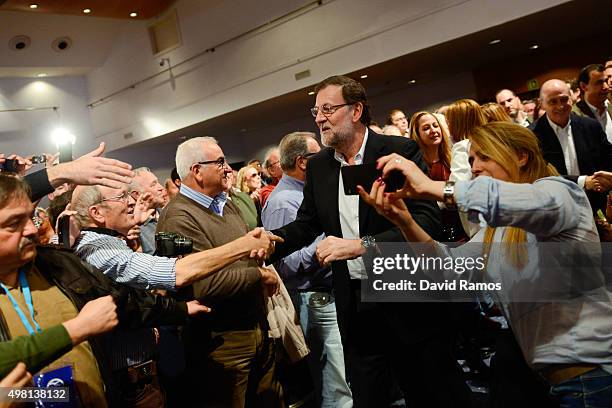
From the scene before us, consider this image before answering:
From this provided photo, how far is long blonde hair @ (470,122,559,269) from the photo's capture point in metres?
1.69

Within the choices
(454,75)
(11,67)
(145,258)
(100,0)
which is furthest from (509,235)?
(11,67)

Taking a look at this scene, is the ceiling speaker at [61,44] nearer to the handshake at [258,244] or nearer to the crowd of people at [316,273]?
the crowd of people at [316,273]

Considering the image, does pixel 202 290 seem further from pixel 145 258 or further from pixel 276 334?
pixel 276 334

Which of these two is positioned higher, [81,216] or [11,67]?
[11,67]

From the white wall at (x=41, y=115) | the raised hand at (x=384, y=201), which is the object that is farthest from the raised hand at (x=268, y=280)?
the white wall at (x=41, y=115)

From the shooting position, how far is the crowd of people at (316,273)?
61.7 inches

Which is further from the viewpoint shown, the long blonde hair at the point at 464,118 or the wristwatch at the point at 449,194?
the long blonde hair at the point at 464,118

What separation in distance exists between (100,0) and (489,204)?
35.8 feet

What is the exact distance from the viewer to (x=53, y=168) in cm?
192

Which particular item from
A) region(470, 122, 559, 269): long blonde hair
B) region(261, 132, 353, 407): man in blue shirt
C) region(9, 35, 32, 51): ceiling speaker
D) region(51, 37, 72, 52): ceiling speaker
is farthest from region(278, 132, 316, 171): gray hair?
region(51, 37, 72, 52): ceiling speaker

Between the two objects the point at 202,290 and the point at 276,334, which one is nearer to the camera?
the point at 202,290

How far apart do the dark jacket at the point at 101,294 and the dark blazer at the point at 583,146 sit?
2657 mm

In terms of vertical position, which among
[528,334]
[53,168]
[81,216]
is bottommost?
[528,334]

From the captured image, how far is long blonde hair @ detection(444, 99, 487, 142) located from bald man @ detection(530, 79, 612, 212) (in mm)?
465
